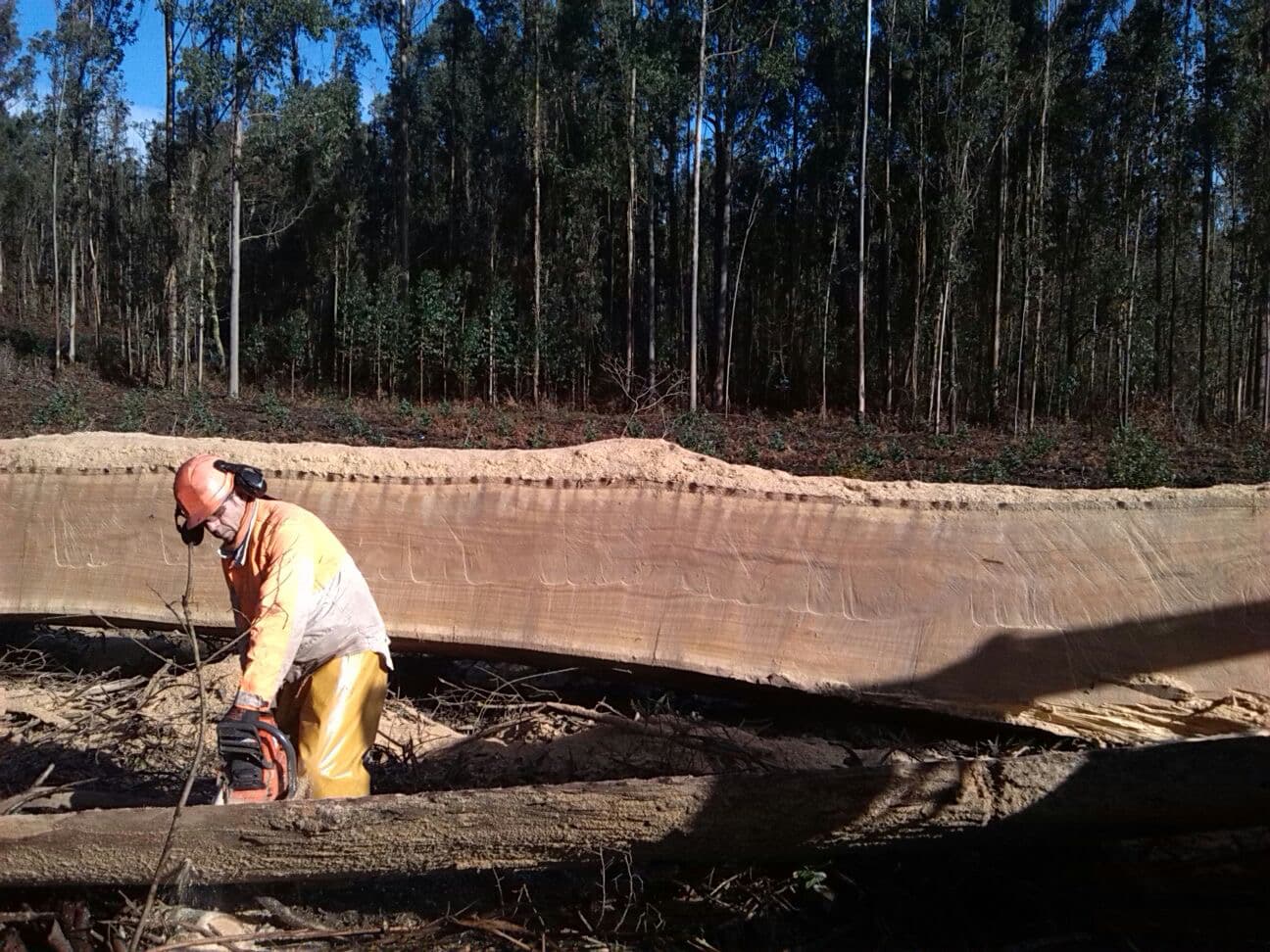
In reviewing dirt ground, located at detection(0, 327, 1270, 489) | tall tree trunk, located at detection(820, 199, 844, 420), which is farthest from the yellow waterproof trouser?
tall tree trunk, located at detection(820, 199, 844, 420)

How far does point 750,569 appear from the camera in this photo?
328 centimetres

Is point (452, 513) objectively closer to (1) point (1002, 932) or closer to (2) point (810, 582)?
(2) point (810, 582)

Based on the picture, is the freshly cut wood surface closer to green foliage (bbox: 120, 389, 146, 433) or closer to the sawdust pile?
the sawdust pile

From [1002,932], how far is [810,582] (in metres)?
1.21

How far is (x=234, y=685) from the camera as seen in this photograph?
12.9 feet

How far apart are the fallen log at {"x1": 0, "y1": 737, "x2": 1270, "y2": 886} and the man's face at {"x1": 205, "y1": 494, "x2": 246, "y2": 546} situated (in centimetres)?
79

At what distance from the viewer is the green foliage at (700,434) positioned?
34.8ft

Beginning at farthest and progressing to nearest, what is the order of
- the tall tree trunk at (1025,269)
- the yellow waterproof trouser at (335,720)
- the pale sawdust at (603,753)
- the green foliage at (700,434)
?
1. the tall tree trunk at (1025,269)
2. the green foliage at (700,434)
3. the pale sawdust at (603,753)
4. the yellow waterproof trouser at (335,720)

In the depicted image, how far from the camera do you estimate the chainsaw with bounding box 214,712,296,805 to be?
2219 millimetres

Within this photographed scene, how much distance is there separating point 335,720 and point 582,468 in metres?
1.27

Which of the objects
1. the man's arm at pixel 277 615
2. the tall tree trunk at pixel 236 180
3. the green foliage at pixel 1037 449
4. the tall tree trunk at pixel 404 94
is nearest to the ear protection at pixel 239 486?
the man's arm at pixel 277 615

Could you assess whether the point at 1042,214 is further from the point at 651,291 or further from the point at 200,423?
the point at 200,423

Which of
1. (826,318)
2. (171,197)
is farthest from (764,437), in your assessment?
(171,197)

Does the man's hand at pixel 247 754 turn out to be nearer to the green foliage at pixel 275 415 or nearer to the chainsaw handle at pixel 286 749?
the chainsaw handle at pixel 286 749
